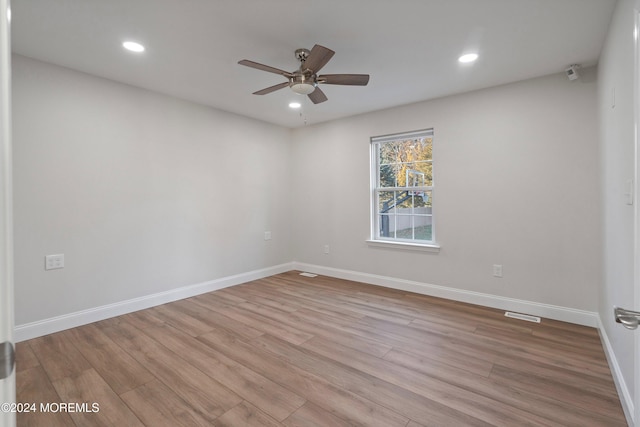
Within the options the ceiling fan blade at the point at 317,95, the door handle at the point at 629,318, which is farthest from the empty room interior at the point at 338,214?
the ceiling fan blade at the point at 317,95

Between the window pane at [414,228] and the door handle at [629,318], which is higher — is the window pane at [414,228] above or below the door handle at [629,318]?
above

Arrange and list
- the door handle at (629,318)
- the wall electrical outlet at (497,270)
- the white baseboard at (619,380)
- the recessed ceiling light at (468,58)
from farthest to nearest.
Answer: the wall electrical outlet at (497,270) < the recessed ceiling light at (468,58) < the white baseboard at (619,380) < the door handle at (629,318)

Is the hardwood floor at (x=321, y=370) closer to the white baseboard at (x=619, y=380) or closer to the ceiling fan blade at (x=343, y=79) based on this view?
the white baseboard at (x=619, y=380)

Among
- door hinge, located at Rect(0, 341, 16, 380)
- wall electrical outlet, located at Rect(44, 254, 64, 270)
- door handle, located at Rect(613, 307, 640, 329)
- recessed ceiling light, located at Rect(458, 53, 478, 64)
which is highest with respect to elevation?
recessed ceiling light, located at Rect(458, 53, 478, 64)

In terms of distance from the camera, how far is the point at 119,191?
3207mm

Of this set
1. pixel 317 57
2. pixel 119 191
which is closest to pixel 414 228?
pixel 317 57

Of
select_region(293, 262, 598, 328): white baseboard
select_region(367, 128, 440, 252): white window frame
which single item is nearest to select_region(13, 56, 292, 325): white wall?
select_region(293, 262, 598, 328): white baseboard

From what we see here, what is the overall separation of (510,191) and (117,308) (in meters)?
4.43

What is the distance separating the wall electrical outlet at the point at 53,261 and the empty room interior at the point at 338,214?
0.02 m

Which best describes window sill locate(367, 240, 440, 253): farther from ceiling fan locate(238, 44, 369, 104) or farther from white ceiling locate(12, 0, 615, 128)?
ceiling fan locate(238, 44, 369, 104)

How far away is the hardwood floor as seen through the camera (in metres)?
1.73

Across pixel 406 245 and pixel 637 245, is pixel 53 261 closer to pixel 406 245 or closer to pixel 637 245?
pixel 406 245

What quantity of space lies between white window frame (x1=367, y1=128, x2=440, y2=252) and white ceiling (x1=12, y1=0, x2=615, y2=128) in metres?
0.88

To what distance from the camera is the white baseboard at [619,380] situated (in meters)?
1.61
